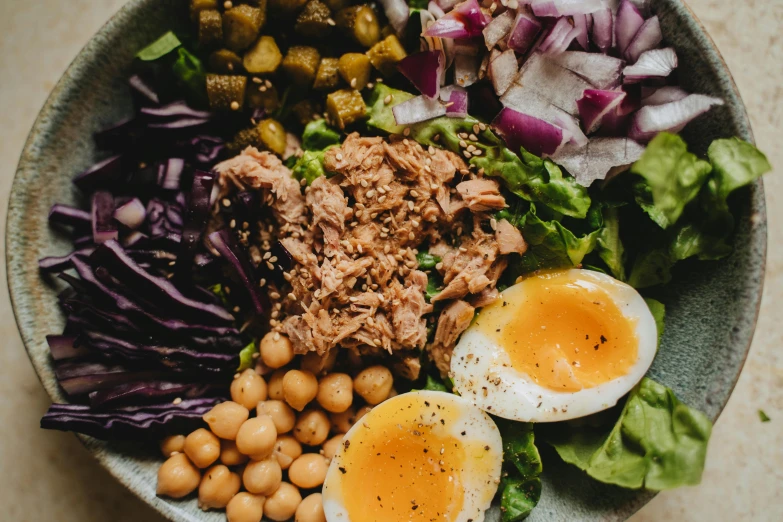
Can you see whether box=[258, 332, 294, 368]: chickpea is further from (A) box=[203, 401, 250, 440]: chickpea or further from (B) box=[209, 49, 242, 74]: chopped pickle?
(B) box=[209, 49, 242, 74]: chopped pickle

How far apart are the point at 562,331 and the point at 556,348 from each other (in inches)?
2.5

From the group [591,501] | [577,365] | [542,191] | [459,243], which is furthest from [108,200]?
[591,501]

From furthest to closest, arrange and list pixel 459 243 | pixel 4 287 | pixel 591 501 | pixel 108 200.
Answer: pixel 4 287 → pixel 108 200 → pixel 459 243 → pixel 591 501

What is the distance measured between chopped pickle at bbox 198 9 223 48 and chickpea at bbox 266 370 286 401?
1260 millimetres

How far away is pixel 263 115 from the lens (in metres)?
2.19

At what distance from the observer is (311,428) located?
206cm

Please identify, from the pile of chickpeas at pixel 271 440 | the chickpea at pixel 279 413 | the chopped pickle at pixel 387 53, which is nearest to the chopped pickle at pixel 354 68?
the chopped pickle at pixel 387 53

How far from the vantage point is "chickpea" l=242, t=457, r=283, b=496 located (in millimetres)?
1962

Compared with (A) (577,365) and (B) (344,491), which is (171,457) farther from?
(A) (577,365)

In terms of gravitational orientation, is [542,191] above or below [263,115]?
below

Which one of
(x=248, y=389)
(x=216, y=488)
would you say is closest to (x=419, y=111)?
(x=248, y=389)

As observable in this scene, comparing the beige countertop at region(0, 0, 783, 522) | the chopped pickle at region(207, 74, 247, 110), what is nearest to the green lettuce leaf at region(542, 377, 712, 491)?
the beige countertop at region(0, 0, 783, 522)

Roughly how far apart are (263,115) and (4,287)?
1.34m

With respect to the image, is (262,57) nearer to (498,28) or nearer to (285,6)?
(285,6)
